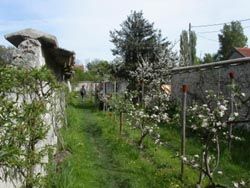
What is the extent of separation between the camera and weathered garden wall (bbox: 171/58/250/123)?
13.6 m

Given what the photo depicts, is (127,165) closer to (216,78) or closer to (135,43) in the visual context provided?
(216,78)

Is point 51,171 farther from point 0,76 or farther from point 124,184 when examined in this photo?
point 0,76

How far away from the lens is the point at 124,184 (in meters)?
8.88

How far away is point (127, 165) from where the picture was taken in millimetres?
10477

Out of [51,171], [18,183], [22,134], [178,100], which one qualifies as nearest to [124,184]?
[51,171]

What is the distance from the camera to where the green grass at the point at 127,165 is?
8797mm

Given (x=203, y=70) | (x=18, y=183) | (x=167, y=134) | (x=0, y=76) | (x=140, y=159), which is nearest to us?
(x=0, y=76)

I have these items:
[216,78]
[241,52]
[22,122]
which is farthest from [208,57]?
[22,122]

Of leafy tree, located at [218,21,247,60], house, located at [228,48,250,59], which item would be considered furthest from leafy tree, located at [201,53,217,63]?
house, located at [228,48,250,59]

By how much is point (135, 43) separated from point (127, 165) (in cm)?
1900

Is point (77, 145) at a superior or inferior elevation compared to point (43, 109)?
inferior

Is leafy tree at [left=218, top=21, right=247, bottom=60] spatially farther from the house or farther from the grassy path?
the grassy path

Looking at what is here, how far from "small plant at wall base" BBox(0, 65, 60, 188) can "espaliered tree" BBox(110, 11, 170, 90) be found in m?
20.7

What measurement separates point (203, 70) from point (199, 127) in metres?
8.97
